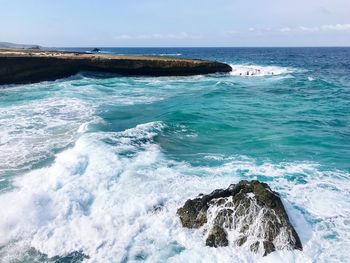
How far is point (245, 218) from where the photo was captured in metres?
9.01

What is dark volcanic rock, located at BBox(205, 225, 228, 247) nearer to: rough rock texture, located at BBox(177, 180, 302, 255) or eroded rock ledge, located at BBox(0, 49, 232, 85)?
rough rock texture, located at BBox(177, 180, 302, 255)

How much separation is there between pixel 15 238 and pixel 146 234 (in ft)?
10.3

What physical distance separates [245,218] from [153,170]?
4.78 m

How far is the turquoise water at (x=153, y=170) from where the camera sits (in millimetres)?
8836

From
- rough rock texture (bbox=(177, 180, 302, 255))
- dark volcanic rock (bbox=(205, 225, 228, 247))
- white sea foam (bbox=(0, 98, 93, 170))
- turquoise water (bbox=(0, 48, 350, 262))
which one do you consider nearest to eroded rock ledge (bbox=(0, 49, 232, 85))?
turquoise water (bbox=(0, 48, 350, 262))

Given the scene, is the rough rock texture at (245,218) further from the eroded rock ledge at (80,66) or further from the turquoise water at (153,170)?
the eroded rock ledge at (80,66)

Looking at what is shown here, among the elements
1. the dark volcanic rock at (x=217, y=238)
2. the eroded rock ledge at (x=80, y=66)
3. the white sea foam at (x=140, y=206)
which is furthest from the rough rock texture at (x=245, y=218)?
the eroded rock ledge at (x=80, y=66)

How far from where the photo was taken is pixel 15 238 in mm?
9086

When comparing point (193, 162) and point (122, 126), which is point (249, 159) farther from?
point (122, 126)

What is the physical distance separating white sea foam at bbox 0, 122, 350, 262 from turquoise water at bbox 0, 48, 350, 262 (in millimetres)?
33

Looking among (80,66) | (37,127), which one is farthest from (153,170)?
(80,66)

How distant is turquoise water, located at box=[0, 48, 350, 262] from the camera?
29.0 ft


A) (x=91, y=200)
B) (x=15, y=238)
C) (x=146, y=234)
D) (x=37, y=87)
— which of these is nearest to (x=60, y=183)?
(x=91, y=200)

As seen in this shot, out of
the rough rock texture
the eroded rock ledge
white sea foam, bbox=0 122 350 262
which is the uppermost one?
the eroded rock ledge
